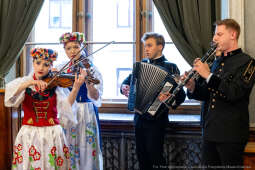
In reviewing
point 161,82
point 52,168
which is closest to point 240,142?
point 161,82

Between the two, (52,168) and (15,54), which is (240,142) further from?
(15,54)

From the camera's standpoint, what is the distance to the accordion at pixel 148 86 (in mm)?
2660

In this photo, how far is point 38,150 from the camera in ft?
→ 7.47

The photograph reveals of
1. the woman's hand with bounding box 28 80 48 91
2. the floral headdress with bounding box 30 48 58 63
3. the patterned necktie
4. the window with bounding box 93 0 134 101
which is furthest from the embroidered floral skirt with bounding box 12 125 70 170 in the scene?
the window with bounding box 93 0 134 101

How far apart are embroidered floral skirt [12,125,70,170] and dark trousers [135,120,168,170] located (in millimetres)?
702

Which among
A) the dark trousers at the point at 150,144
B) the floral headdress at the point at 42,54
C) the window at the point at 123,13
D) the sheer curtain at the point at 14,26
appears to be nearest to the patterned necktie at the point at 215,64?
the dark trousers at the point at 150,144

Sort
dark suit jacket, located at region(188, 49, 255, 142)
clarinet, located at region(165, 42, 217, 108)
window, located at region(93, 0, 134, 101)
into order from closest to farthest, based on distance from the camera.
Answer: dark suit jacket, located at region(188, 49, 255, 142) < clarinet, located at region(165, 42, 217, 108) < window, located at region(93, 0, 134, 101)

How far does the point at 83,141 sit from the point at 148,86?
0.72 meters

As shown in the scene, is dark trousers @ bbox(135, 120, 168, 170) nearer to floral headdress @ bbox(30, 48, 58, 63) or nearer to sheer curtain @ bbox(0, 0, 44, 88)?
floral headdress @ bbox(30, 48, 58, 63)

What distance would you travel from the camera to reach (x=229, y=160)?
2129 millimetres

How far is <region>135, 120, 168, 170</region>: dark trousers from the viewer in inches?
105

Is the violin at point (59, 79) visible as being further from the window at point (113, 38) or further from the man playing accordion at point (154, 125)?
the window at point (113, 38)

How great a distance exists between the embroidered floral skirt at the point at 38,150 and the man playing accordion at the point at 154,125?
711mm

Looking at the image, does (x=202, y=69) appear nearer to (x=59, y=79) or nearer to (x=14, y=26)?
(x=59, y=79)
